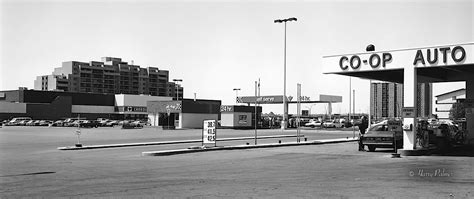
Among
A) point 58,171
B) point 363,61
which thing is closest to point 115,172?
point 58,171

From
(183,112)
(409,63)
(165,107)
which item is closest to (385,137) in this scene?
(409,63)

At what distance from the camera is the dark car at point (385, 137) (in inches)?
884

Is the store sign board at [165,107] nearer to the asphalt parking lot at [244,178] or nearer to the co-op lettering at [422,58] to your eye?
the co-op lettering at [422,58]

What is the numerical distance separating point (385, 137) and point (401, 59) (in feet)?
12.7

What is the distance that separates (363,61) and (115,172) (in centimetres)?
1225

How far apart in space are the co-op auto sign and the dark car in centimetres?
331

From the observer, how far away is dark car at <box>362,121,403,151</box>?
22.5 m

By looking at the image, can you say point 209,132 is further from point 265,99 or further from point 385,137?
point 265,99

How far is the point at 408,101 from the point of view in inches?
801

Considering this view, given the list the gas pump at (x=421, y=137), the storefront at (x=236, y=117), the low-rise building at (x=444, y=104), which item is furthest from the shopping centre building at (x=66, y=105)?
the gas pump at (x=421, y=137)

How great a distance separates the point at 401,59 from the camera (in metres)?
20.8

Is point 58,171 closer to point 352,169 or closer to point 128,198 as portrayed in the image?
point 128,198

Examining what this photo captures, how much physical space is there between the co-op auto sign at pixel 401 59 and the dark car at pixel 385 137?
3.31 meters

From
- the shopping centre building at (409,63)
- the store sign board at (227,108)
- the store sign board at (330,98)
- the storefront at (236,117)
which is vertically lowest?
the storefront at (236,117)
